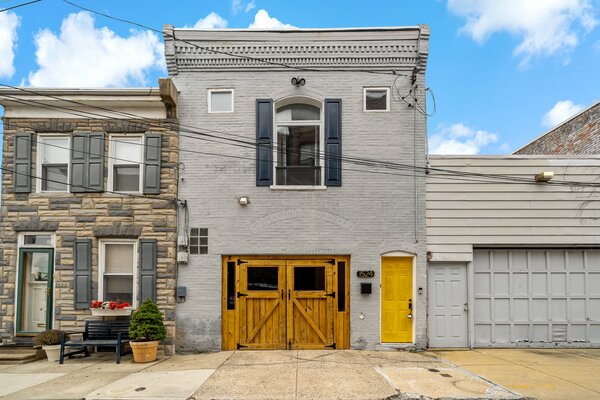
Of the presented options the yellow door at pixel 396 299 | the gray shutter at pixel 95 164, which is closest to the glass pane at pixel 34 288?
the gray shutter at pixel 95 164

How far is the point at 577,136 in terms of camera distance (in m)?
12.0

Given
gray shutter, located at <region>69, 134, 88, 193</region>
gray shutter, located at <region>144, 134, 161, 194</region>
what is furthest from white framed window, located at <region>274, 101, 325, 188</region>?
gray shutter, located at <region>69, 134, 88, 193</region>

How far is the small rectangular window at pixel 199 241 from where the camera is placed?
930 cm

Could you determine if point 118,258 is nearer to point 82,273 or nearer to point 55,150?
point 82,273

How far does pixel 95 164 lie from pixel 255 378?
238 inches

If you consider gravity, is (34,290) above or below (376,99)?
below

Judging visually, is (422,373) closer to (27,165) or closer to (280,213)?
(280,213)

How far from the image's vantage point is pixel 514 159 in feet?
31.8

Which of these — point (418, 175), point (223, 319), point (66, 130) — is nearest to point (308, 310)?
point (223, 319)

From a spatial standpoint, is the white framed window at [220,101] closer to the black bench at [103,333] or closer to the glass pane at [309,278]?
the glass pane at [309,278]

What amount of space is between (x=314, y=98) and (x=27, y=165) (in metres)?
6.83

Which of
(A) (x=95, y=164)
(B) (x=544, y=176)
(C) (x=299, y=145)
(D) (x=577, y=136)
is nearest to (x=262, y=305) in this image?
(C) (x=299, y=145)

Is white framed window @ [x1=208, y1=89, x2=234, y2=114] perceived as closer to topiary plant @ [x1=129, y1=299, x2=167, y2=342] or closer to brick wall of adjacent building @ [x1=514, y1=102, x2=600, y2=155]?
topiary plant @ [x1=129, y1=299, x2=167, y2=342]

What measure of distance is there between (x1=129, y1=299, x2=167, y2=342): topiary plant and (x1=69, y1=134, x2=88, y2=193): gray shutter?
3.31m
